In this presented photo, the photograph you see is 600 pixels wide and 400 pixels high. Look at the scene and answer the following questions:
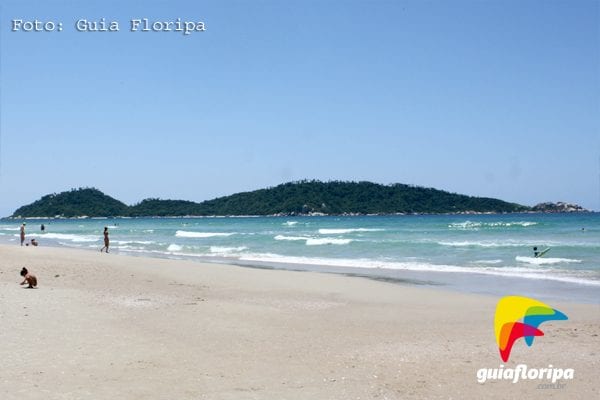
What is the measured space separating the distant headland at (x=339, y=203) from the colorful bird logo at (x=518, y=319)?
13831 cm

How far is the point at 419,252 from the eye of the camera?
3083 centimetres

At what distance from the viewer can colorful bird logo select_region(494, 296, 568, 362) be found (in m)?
8.79

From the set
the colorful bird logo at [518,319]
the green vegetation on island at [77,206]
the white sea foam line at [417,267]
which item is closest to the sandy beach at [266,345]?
the colorful bird logo at [518,319]

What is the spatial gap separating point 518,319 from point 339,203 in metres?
146

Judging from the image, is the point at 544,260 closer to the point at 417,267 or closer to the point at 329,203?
the point at 417,267

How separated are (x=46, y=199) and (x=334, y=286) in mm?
198550

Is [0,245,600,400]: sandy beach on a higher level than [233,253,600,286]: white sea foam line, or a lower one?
higher

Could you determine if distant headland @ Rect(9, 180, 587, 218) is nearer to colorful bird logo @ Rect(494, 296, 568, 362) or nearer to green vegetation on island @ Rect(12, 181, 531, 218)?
green vegetation on island @ Rect(12, 181, 531, 218)

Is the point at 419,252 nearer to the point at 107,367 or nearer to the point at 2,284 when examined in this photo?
the point at 2,284

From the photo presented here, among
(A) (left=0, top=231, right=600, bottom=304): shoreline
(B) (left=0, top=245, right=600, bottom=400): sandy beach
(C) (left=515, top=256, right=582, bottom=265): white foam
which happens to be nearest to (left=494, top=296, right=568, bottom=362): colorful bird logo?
(B) (left=0, top=245, right=600, bottom=400): sandy beach

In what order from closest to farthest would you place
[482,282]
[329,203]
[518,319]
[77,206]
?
[518,319]
[482,282]
[329,203]
[77,206]

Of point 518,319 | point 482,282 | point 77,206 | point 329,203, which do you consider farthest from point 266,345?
point 77,206

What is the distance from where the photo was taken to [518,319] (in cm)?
1087

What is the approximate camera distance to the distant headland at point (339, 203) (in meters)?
154
